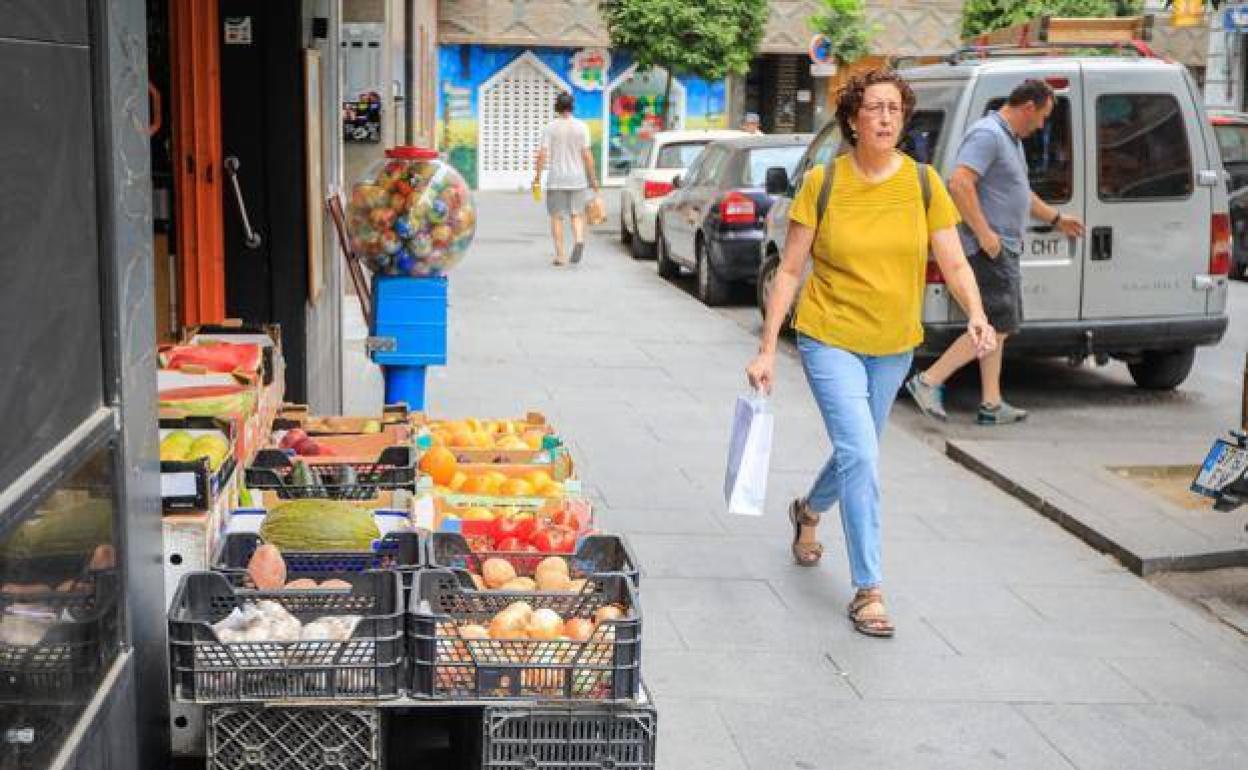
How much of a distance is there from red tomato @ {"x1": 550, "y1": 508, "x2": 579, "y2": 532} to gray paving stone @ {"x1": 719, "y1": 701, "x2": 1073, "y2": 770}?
2.48ft

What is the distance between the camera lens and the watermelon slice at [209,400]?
530 cm

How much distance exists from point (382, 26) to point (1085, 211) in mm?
5973

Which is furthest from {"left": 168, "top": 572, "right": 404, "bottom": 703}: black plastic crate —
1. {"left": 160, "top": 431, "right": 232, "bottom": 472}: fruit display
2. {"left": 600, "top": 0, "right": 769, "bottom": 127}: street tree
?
{"left": 600, "top": 0, "right": 769, "bottom": 127}: street tree

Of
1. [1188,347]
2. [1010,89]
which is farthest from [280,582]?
[1188,347]

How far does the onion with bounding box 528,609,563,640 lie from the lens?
4.02 metres

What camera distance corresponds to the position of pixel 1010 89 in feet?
33.4

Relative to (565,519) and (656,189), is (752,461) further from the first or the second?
(656,189)

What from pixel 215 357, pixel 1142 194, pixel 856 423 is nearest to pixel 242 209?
pixel 215 357

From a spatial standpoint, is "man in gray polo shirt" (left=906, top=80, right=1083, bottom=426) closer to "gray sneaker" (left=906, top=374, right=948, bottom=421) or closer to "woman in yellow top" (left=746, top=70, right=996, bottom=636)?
"gray sneaker" (left=906, top=374, right=948, bottom=421)

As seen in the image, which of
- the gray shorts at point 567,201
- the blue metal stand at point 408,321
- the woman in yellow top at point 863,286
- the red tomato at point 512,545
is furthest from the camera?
the gray shorts at point 567,201

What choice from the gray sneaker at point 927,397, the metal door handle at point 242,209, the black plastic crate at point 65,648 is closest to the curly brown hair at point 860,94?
the metal door handle at point 242,209

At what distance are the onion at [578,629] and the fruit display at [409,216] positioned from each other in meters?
3.90

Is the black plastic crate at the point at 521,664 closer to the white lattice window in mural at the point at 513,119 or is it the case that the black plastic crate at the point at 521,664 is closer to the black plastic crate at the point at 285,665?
the black plastic crate at the point at 285,665

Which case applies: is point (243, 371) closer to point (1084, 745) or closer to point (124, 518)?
point (124, 518)
